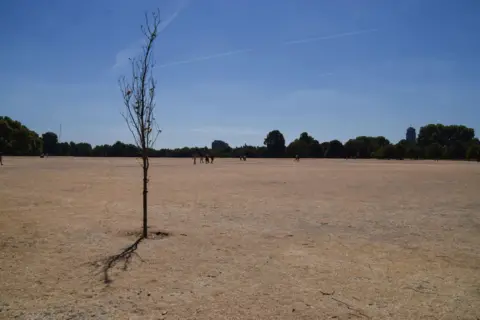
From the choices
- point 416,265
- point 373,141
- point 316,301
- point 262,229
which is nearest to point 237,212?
point 262,229

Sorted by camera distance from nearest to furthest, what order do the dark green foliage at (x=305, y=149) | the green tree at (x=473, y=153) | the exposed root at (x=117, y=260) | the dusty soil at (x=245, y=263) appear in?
the dusty soil at (x=245, y=263) → the exposed root at (x=117, y=260) → the green tree at (x=473, y=153) → the dark green foliage at (x=305, y=149)

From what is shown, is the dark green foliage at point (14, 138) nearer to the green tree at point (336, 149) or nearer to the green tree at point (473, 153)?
the green tree at point (336, 149)

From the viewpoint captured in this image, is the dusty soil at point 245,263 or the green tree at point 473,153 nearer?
the dusty soil at point 245,263

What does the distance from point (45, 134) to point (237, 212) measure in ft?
444

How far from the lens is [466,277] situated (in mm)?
5785

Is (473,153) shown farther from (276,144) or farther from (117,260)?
(117,260)

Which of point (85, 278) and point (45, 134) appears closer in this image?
point (85, 278)

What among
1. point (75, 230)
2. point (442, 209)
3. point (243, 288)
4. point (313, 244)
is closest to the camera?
point (243, 288)

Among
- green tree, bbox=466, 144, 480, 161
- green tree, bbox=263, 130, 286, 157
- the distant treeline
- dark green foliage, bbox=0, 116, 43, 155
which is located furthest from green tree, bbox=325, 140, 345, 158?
dark green foliage, bbox=0, 116, 43, 155

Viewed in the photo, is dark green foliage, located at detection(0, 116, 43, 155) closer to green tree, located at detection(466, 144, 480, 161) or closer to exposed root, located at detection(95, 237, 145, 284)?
exposed root, located at detection(95, 237, 145, 284)

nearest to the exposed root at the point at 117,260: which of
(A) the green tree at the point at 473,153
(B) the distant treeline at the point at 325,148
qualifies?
(B) the distant treeline at the point at 325,148

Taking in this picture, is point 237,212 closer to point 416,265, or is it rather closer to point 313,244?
point 313,244

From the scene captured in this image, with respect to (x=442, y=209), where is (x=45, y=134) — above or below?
above

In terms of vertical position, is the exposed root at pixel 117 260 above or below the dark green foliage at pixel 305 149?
below
